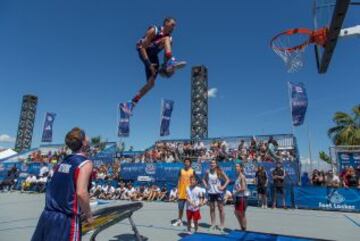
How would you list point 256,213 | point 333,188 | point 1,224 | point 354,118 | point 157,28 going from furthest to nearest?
1. point 354,118
2. point 333,188
3. point 256,213
4. point 1,224
5. point 157,28

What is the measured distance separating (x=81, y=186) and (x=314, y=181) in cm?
1211

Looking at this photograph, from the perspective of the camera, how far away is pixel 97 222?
14.2 feet

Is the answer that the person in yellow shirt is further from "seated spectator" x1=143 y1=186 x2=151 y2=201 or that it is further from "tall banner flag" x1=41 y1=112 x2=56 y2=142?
"tall banner flag" x1=41 y1=112 x2=56 y2=142

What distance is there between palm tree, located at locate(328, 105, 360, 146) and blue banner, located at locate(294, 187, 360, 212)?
48.9 feet

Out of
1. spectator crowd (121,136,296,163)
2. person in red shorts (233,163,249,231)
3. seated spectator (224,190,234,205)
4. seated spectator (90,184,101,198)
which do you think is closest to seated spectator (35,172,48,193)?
seated spectator (90,184,101,198)

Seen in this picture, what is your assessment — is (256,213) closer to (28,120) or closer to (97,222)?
(97,222)

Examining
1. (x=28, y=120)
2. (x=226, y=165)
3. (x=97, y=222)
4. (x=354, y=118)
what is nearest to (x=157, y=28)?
(x=97, y=222)

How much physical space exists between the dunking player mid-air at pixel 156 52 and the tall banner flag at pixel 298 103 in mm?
11594

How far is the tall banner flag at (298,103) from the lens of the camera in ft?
48.0

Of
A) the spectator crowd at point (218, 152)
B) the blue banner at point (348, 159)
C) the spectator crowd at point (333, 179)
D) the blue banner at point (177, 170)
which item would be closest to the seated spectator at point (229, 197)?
the blue banner at point (177, 170)

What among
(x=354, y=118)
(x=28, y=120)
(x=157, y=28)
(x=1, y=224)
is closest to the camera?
(x=157, y=28)

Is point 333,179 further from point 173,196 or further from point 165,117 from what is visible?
point 165,117

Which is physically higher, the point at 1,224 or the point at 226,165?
the point at 226,165

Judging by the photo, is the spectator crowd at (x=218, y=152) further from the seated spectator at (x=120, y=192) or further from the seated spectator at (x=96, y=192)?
the seated spectator at (x=96, y=192)
